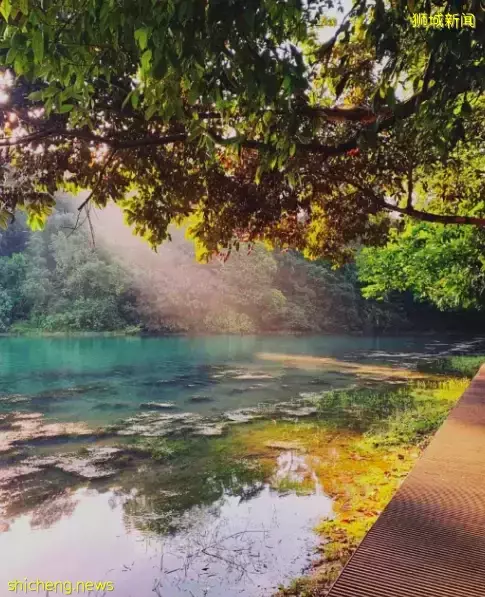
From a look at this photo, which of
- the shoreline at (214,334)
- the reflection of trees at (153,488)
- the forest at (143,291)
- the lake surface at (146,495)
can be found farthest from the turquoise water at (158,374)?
the forest at (143,291)

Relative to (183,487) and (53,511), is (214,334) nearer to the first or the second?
(183,487)

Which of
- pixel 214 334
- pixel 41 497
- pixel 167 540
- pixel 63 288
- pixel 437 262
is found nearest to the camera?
pixel 167 540

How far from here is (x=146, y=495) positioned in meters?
6.91

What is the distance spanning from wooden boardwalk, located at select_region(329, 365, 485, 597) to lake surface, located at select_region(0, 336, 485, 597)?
1.74 meters

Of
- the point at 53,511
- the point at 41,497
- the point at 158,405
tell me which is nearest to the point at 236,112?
the point at 53,511

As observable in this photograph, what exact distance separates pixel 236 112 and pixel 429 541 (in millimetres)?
3715

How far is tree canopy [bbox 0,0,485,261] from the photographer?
99.0 inches

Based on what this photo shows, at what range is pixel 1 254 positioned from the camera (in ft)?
133

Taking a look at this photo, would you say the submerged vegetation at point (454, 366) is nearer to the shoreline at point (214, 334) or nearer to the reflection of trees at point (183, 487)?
the reflection of trees at point (183, 487)

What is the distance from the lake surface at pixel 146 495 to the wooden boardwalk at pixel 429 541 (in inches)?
68.7

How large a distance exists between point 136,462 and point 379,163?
215 inches

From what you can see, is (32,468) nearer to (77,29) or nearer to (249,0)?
(77,29)

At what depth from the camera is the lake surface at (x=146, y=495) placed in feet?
16.6

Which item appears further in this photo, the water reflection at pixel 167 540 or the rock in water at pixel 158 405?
the rock in water at pixel 158 405
